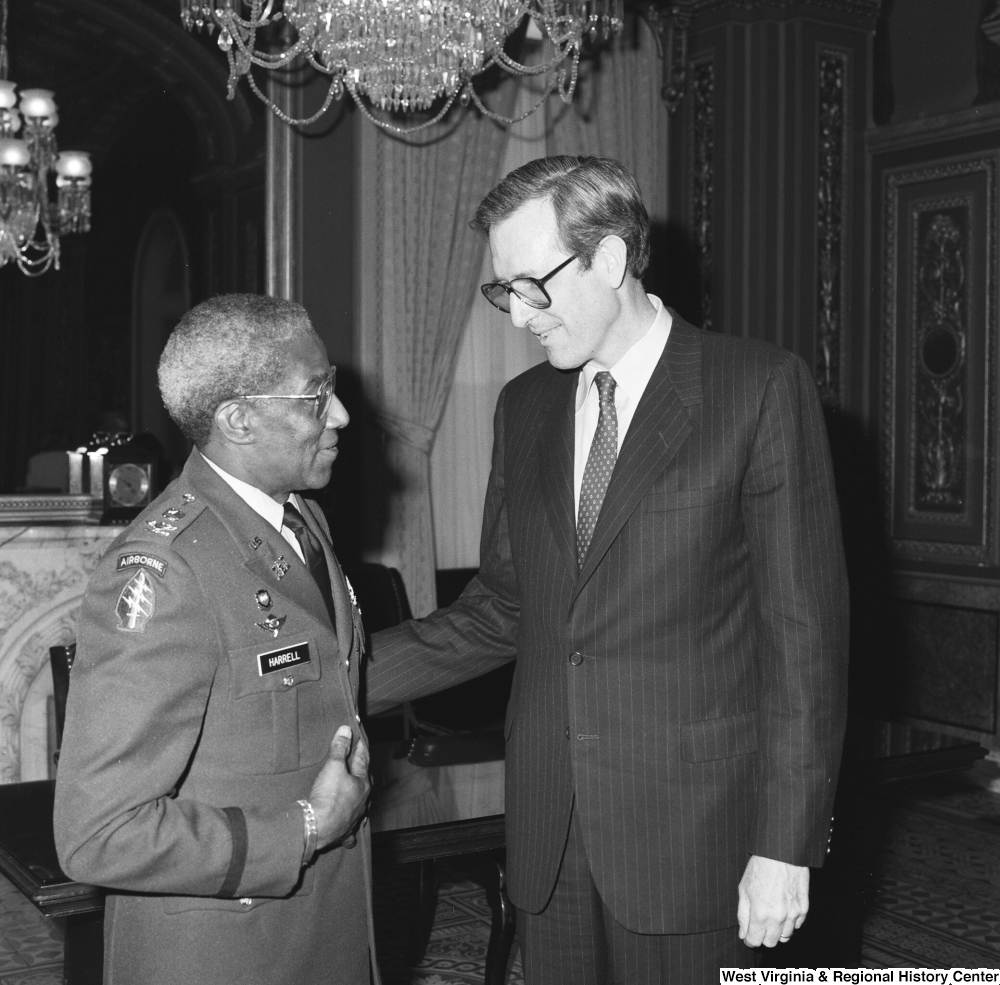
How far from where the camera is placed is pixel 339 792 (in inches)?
68.8

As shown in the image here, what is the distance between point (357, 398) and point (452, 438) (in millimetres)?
574

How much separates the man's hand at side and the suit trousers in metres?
0.40

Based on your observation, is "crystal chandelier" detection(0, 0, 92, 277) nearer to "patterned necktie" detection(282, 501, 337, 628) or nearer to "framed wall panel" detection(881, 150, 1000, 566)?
"patterned necktie" detection(282, 501, 337, 628)

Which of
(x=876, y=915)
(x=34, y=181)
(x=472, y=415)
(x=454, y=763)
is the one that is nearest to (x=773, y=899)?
(x=454, y=763)

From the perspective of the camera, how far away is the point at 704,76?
6.34 metres

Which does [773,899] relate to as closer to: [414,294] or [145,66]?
[414,294]

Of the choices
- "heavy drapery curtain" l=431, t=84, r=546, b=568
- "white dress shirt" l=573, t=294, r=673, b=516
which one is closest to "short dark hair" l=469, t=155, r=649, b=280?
"white dress shirt" l=573, t=294, r=673, b=516

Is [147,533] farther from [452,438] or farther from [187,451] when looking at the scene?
[452,438]

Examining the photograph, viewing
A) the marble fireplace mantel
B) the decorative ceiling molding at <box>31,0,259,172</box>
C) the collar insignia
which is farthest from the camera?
the decorative ceiling molding at <box>31,0,259,172</box>

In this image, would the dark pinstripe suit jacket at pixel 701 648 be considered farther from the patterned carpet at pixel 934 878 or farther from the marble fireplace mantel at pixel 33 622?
the marble fireplace mantel at pixel 33 622

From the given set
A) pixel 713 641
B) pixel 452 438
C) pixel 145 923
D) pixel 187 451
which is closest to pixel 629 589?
pixel 713 641

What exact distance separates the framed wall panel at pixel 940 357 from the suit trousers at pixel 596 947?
4.22 m

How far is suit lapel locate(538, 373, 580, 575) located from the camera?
2.04 meters

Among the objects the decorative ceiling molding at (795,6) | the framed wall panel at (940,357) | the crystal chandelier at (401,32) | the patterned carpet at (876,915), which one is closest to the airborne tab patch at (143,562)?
the patterned carpet at (876,915)
